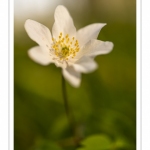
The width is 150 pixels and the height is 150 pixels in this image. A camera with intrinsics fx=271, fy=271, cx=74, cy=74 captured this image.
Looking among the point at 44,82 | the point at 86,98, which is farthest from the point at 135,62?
the point at 44,82

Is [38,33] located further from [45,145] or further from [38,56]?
[45,145]

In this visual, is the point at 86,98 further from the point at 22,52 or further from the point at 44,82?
the point at 22,52

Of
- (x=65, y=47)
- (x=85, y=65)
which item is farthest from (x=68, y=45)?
(x=85, y=65)

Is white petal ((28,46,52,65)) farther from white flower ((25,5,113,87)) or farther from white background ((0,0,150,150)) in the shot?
white background ((0,0,150,150))

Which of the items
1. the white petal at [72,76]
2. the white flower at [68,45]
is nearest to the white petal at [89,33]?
the white flower at [68,45]
